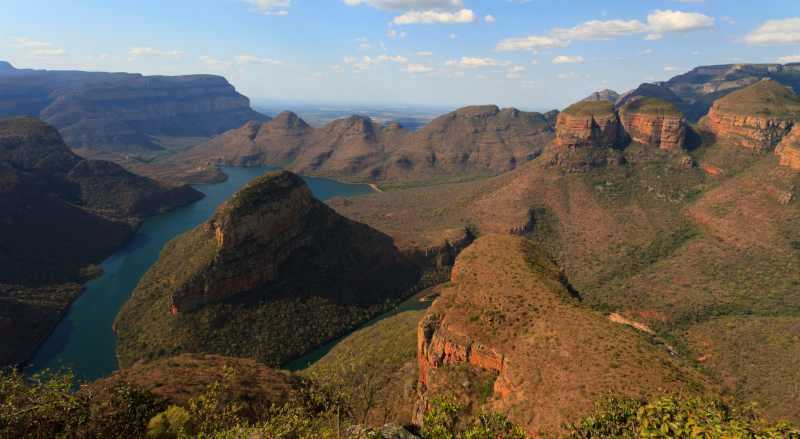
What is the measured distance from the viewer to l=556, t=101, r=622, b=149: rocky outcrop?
166625 mm

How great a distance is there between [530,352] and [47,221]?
164m

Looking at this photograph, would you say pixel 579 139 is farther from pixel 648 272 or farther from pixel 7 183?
pixel 7 183

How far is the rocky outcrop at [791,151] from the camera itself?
12294 cm

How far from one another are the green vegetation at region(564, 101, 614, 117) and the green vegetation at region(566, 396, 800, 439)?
529ft

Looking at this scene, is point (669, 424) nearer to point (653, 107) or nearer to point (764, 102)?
point (653, 107)

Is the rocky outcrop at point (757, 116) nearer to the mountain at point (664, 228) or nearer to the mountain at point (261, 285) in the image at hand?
the mountain at point (664, 228)

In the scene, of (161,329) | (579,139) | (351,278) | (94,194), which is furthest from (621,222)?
(94,194)

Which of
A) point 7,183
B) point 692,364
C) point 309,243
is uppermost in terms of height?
point 7,183

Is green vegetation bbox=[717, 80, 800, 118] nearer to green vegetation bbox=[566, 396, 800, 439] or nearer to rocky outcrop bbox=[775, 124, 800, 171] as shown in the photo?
rocky outcrop bbox=[775, 124, 800, 171]

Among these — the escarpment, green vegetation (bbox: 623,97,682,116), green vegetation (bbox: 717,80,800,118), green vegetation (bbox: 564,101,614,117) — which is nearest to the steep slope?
the escarpment

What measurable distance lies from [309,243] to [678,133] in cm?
15388

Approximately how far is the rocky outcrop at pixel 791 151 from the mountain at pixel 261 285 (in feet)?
426

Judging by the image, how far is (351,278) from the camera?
366 ft

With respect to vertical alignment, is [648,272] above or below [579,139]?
below
